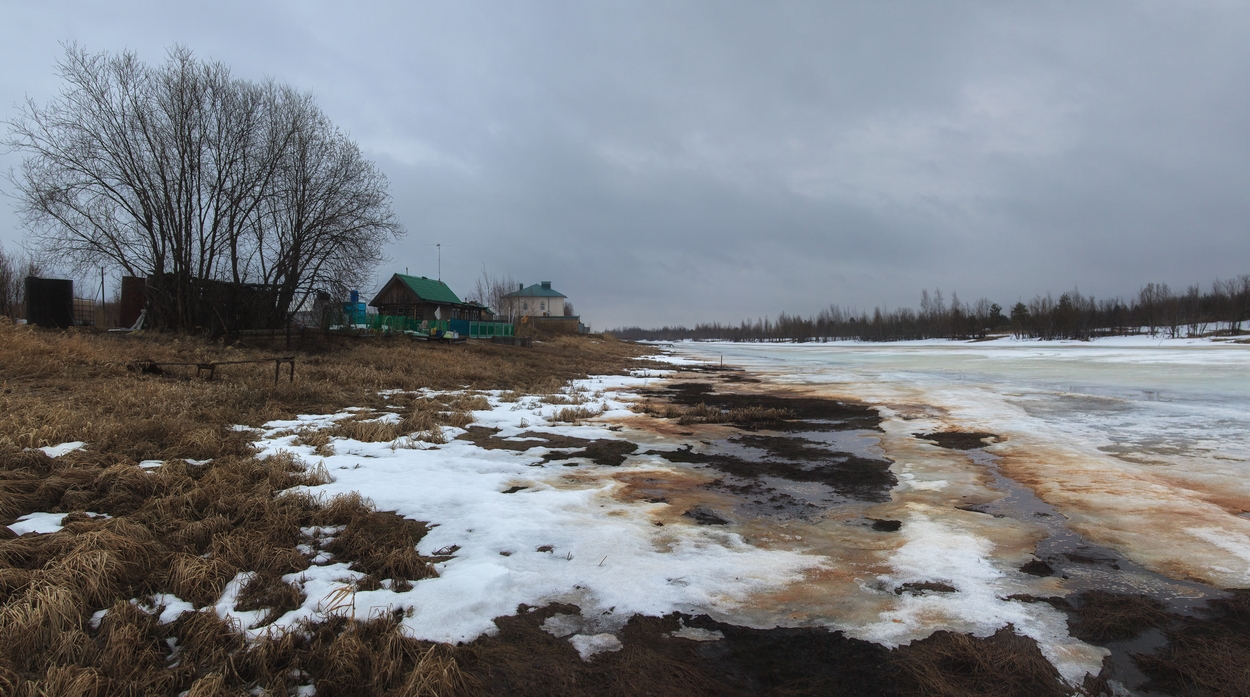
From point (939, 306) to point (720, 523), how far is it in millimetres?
141364

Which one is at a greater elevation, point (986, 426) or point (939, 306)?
point (939, 306)

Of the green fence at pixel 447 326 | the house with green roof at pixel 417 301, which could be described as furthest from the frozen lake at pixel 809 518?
the house with green roof at pixel 417 301

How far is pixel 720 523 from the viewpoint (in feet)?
17.8

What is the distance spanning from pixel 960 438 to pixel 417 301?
38.8m

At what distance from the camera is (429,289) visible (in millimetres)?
45375

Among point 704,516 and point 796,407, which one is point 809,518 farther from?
point 796,407

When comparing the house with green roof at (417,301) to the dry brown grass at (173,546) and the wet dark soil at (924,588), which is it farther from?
the wet dark soil at (924,588)

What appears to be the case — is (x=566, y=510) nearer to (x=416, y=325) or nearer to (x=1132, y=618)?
(x=1132, y=618)

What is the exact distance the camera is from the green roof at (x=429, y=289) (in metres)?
43.3

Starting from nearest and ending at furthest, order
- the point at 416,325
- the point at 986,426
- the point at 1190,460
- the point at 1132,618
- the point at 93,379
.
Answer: the point at 1132,618 → the point at 1190,460 → the point at 93,379 → the point at 986,426 → the point at 416,325

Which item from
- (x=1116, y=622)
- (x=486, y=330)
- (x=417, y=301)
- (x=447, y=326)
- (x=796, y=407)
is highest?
(x=417, y=301)

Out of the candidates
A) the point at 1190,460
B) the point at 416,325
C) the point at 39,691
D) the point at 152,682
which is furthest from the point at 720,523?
the point at 416,325

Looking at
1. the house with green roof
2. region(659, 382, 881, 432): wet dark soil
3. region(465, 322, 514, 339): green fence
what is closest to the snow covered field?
region(659, 382, 881, 432): wet dark soil

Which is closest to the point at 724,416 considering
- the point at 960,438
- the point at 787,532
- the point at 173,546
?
the point at 960,438
